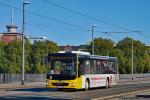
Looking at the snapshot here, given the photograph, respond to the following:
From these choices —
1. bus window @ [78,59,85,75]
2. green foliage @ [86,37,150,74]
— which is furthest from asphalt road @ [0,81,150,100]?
green foliage @ [86,37,150,74]

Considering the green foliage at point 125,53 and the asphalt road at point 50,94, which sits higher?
the green foliage at point 125,53

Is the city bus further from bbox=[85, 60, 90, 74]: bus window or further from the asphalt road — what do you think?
the asphalt road

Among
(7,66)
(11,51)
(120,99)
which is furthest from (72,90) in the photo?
(11,51)

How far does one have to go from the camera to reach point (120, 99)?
27.7m

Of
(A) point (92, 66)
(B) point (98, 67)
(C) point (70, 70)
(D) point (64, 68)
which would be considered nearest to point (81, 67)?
(C) point (70, 70)

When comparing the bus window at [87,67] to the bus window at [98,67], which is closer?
the bus window at [87,67]

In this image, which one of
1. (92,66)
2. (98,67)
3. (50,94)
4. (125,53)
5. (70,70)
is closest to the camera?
(50,94)

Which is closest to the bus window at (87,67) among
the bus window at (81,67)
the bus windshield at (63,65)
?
the bus window at (81,67)

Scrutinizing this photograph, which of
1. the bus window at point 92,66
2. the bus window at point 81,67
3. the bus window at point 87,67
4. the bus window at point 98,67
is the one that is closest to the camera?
the bus window at point 81,67

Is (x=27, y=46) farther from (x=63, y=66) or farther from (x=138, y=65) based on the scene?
(x=63, y=66)

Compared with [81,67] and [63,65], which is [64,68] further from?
[81,67]

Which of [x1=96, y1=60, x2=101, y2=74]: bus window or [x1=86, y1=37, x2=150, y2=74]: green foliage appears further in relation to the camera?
[x1=86, y1=37, x2=150, y2=74]: green foliage

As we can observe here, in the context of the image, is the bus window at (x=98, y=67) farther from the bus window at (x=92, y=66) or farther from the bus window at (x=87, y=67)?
the bus window at (x=87, y=67)

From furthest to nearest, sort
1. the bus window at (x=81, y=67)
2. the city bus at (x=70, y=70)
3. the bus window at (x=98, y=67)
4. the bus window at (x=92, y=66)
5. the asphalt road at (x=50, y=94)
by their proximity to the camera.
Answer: the bus window at (x=98, y=67) → the bus window at (x=92, y=66) → the bus window at (x=81, y=67) → the city bus at (x=70, y=70) → the asphalt road at (x=50, y=94)
